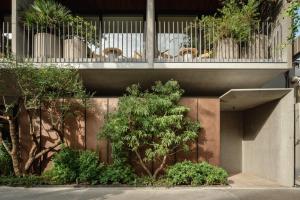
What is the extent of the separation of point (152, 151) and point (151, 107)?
1282 millimetres

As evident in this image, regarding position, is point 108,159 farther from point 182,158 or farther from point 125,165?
point 182,158

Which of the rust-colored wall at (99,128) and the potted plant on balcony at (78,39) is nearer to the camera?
the rust-colored wall at (99,128)

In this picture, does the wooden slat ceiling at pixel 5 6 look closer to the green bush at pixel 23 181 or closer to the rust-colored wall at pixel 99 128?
the rust-colored wall at pixel 99 128

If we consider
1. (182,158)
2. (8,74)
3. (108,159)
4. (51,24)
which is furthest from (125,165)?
(51,24)

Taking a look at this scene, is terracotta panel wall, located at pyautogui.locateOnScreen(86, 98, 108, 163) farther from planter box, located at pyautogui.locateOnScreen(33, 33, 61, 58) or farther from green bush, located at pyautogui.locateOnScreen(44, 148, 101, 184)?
planter box, located at pyautogui.locateOnScreen(33, 33, 61, 58)

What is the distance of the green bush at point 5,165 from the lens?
11.4m

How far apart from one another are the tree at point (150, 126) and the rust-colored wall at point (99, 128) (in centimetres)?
44

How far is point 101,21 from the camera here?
14891mm

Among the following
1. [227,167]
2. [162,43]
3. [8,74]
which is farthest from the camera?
[227,167]

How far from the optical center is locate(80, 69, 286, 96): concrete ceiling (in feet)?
39.5

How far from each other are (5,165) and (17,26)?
14.0 feet

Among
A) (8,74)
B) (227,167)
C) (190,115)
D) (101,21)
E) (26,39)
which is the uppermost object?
(101,21)

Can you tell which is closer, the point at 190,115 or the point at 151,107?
the point at 151,107

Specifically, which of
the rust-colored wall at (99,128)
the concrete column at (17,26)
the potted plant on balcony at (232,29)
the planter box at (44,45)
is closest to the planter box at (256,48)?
the potted plant on balcony at (232,29)
